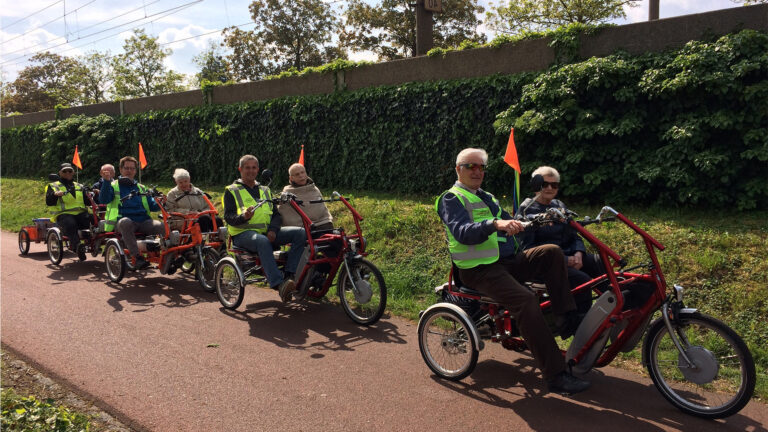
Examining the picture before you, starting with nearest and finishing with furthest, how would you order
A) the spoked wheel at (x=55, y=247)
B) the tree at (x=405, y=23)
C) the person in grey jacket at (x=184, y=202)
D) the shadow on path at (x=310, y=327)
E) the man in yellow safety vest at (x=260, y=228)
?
the shadow on path at (x=310, y=327), the man in yellow safety vest at (x=260, y=228), the person in grey jacket at (x=184, y=202), the spoked wheel at (x=55, y=247), the tree at (x=405, y=23)

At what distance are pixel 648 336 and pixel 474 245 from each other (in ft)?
4.55

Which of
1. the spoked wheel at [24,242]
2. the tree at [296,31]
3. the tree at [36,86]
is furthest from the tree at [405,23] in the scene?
the tree at [36,86]

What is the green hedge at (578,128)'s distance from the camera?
Result: 296 inches

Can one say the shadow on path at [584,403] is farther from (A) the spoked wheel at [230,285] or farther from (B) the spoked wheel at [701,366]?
(A) the spoked wheel at [230,285]

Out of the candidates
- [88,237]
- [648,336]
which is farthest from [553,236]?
[88,237]

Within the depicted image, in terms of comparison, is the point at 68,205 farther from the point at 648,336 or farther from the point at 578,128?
the point at 648,336

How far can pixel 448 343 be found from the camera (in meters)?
4.63

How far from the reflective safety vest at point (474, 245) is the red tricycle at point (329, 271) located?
171 centimetres

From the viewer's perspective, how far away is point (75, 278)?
8.91m

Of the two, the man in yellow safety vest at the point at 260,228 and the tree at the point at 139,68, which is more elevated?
the tree at the point at 139,68

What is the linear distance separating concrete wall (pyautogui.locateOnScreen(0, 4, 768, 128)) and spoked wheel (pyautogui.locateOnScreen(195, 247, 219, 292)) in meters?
6.11

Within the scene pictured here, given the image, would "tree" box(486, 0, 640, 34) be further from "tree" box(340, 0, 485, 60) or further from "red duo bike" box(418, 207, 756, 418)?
"red duo bike" box(418, 207, 756, 418)

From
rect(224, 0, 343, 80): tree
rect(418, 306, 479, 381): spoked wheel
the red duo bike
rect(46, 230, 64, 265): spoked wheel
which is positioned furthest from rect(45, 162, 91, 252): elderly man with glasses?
rect(224, 0, 343, 80): tree

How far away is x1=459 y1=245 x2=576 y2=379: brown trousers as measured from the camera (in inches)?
159
